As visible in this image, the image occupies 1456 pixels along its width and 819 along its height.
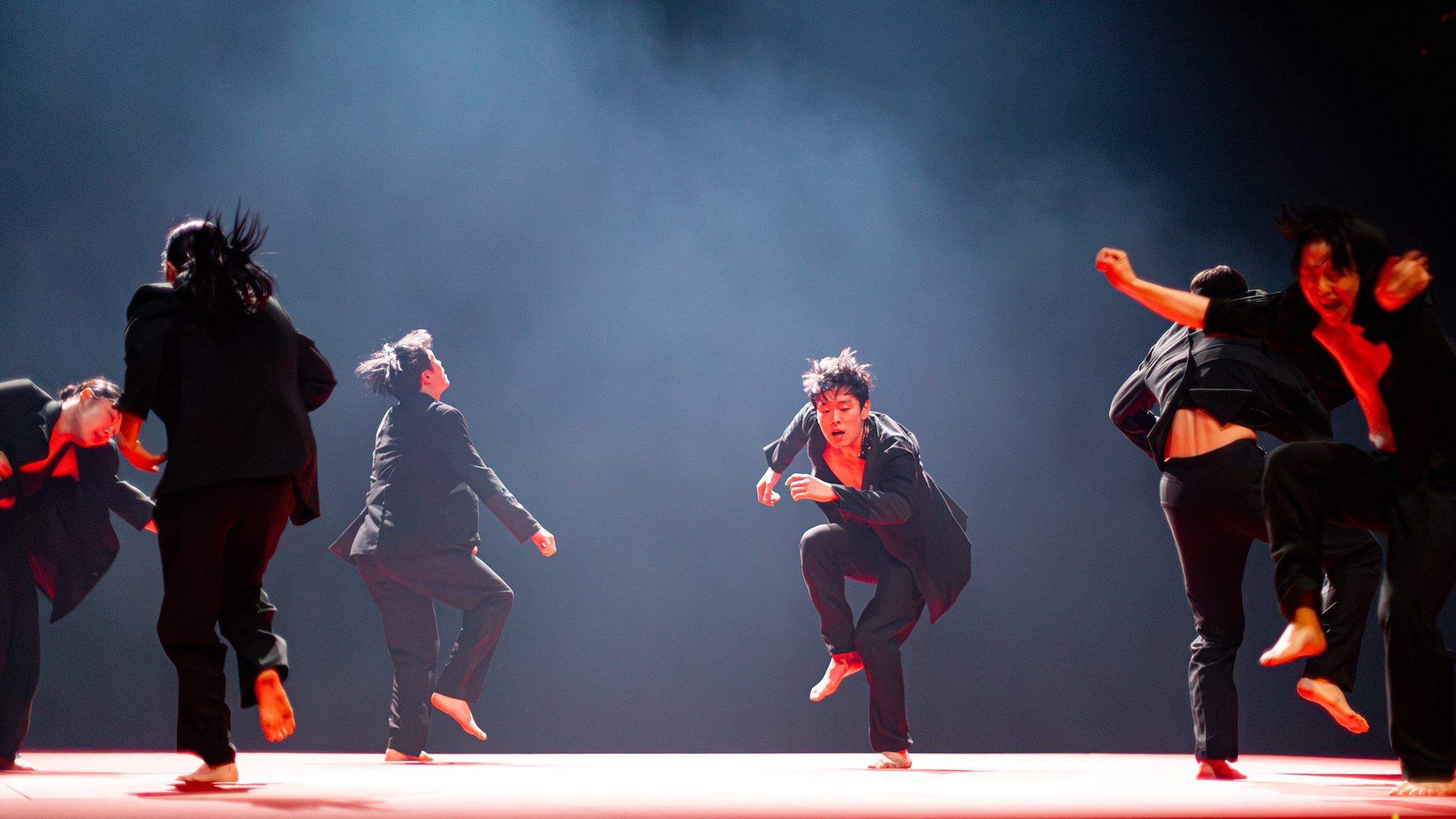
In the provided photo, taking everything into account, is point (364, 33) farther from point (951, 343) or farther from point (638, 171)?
point (951, 343)

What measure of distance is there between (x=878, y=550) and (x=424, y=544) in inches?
69.3

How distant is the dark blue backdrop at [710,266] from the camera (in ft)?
17.8

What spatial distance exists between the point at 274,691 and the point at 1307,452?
7.65 ft

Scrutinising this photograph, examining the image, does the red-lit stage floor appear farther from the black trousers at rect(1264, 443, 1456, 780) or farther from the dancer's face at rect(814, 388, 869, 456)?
the dancer's face at rect(814, 388, 869, 456)

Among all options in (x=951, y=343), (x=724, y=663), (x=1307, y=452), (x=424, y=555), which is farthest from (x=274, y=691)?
(x=951, y=343)

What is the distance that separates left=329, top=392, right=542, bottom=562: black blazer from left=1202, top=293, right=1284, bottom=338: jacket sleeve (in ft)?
8.99

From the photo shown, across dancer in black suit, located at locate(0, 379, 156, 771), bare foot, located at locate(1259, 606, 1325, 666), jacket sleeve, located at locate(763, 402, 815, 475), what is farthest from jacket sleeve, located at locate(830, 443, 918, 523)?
dancer in black suit, located at locate(0, 379, 156, 771)

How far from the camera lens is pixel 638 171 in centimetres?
610

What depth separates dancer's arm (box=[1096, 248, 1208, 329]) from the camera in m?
2.17

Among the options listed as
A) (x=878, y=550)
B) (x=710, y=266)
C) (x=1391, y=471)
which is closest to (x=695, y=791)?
(x=878, y=550)

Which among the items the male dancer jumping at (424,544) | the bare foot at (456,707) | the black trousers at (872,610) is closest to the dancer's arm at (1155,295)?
the black trousers at (872,610)

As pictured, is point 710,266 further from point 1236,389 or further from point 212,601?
point 212,601

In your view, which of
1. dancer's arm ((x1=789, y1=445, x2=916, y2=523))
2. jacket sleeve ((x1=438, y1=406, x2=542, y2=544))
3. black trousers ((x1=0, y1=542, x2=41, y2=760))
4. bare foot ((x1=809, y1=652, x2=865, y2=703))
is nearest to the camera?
black trousers ((x1=0, y1=542, x2=41, y2=760))

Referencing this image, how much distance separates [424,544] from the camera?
3848 millimetres
